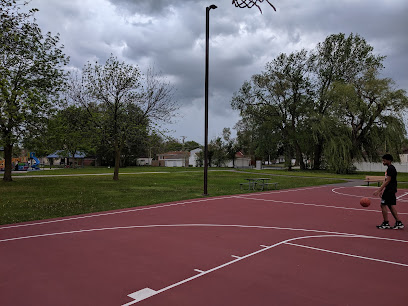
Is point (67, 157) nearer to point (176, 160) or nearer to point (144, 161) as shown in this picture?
point (144, 161)

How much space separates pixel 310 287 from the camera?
4359 millimetres

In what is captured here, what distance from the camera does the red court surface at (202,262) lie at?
4.10 metres

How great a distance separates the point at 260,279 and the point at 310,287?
687mm

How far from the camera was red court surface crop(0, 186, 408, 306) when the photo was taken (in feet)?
13.4

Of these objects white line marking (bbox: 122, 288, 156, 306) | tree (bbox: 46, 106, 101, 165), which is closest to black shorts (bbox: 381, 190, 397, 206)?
white line marking (bbox: 122, 288, 156, 306)

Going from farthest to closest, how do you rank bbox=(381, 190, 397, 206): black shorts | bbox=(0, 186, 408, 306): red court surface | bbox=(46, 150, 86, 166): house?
bbox=(46, 150, 86, 166): house, bbox=(381, 190, 397, 206): black shorts, bbox=(0, 186, 408, 306): red court surface

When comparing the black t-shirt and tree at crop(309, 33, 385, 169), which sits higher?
tree at crop(309, 33, 385, 169)

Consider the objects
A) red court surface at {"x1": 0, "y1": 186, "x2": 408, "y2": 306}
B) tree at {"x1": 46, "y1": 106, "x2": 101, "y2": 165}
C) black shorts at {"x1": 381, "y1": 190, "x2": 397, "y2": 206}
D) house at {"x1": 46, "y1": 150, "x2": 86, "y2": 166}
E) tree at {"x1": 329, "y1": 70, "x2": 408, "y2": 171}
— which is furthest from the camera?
house at {"x1": 46, "y1": 150, "x2": 86, "y2": 166}

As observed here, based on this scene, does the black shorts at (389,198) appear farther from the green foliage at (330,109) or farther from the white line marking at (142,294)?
the green foliage at (330,109)

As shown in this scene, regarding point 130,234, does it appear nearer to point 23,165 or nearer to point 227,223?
point 227,223

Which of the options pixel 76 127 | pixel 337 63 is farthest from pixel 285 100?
pixel 76 127

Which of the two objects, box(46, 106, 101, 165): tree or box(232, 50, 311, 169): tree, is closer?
box(46, 106, 101, 165): tree

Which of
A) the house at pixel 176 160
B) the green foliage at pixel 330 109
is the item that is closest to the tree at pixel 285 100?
the green foliage at pixel 330 109

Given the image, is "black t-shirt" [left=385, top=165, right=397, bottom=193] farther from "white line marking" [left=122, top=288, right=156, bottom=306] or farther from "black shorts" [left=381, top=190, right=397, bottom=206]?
"white line marking" [left=122, top=288, right=156, bottom=306]
